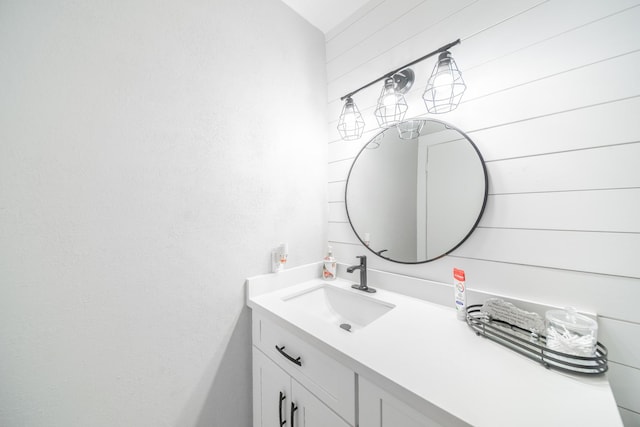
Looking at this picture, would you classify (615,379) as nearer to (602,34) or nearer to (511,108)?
(511,108)

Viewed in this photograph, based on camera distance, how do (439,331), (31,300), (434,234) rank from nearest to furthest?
(31,300) < (439,331) < (434,234)

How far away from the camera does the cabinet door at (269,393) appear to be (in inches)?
35.8

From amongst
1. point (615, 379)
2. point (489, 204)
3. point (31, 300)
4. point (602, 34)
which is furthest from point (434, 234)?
point (31, 300)

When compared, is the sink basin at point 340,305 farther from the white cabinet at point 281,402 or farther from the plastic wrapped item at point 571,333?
the plastic wrapped item at point 571,333

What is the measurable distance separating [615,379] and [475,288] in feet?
1.35

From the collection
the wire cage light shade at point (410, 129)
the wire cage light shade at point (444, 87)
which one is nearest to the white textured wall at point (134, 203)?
the wire cage light shade at point (410, 129)

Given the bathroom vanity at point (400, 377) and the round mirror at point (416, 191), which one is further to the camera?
the round mirror at point (416, 191)

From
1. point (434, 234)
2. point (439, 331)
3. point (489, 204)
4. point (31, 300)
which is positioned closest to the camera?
point (31, 300)

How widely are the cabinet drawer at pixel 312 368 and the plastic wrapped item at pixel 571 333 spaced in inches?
24.8

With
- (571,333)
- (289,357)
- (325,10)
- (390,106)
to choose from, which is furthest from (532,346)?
(325,10)

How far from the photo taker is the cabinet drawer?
691 millimetres

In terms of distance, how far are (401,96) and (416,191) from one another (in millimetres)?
516

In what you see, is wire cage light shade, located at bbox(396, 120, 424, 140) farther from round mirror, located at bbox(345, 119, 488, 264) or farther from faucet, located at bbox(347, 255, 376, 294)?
faucet, located at bbox(347, 255, 376, 294)

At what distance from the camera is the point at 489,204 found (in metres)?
0.93
